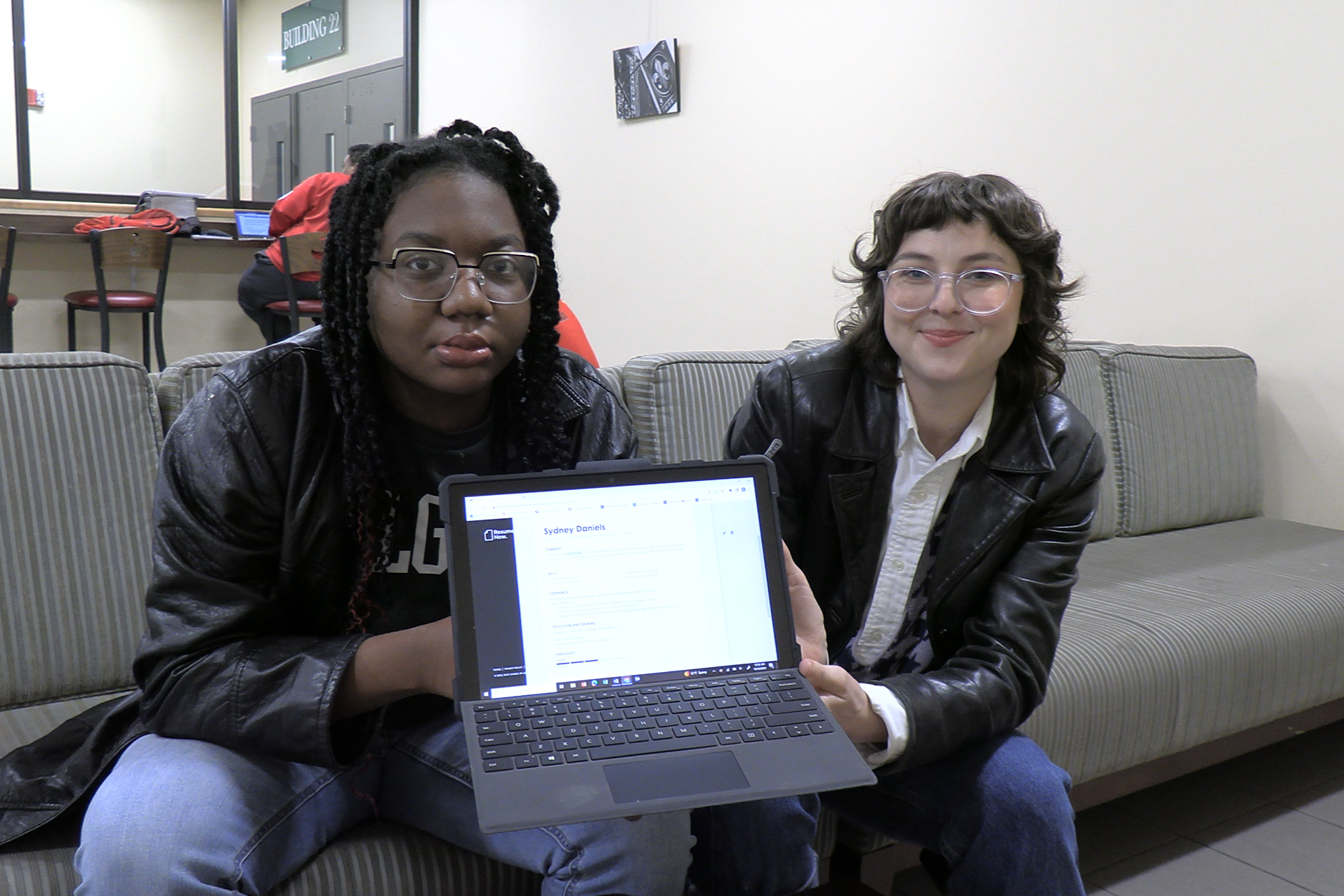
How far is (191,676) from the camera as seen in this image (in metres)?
0.96

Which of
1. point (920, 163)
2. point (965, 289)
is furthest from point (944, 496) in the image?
point (920, 163)

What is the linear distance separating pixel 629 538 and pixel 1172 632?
3.80 ft

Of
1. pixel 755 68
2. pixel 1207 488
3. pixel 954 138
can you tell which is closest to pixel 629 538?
pixel 1207 488

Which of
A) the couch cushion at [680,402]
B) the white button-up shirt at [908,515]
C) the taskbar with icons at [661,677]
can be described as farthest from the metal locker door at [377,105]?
the taskbar with icons at [661,677]

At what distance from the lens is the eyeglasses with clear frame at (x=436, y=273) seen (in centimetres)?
103

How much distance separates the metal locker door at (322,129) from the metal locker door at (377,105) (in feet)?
0.58

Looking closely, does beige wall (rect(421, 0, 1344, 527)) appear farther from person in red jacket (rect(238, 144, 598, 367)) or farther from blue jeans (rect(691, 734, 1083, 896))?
blue jeans (rect(691, 734, 1083, 896))

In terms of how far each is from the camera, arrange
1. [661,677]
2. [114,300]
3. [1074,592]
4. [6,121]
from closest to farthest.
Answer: [661,677] → [1074,592] → [114,300] → [6,121]

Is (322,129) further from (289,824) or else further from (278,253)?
(289,824)

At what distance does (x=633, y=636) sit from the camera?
0.93 m

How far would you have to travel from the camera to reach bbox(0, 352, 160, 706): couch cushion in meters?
1.36

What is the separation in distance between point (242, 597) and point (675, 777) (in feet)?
1.47

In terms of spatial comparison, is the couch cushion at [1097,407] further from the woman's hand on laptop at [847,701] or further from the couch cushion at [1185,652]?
the woman's hand on laptop at [847,701]

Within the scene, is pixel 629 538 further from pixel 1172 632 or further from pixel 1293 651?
pixel 1293 651
